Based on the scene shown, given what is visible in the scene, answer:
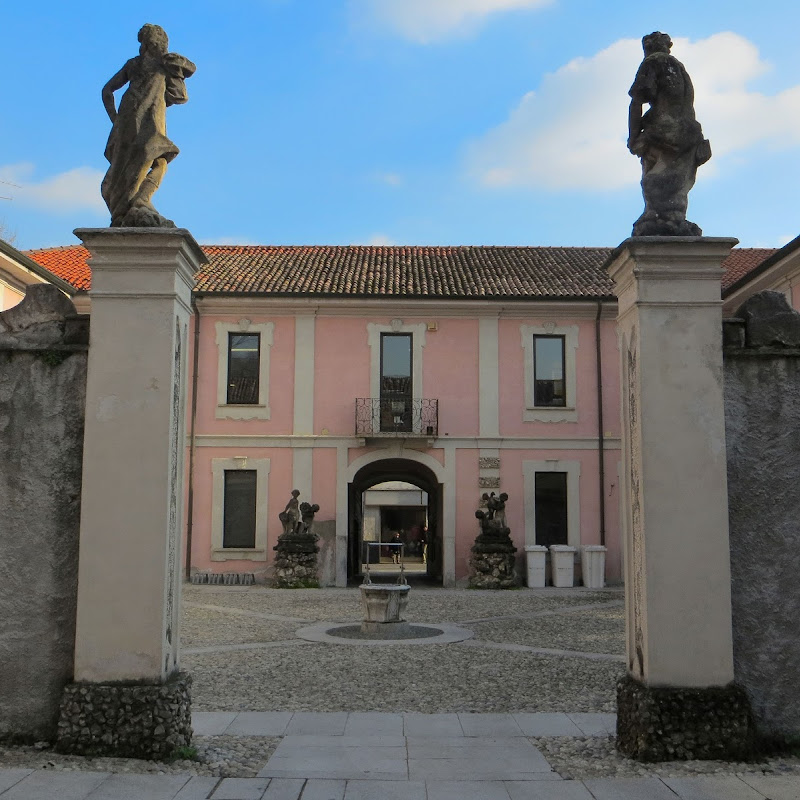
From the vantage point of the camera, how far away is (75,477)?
5445 mm

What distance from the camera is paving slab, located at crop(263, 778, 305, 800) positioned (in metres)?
4.55

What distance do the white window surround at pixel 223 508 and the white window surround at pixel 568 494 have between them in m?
6.28

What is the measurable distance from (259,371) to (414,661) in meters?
12.6

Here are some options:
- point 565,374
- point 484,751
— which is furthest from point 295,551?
point 484,751

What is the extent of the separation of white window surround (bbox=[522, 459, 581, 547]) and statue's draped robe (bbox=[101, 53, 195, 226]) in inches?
632

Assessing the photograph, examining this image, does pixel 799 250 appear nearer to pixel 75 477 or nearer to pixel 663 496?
pixel 663 496

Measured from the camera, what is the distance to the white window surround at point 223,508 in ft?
66.4

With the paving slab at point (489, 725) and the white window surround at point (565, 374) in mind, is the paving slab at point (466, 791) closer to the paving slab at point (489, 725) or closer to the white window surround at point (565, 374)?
the paving slab at point (489, 725)

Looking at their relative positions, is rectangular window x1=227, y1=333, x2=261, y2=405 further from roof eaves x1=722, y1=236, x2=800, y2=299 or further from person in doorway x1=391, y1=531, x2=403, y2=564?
person in doorway x1=391, y1=531, x2=403, y2=564

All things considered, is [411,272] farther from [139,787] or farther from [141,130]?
[139,787]

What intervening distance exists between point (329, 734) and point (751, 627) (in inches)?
114

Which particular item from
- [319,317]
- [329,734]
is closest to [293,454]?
[319,317]

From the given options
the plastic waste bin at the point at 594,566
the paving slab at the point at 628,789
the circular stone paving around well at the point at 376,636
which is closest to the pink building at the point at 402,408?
the plastic waste bin at the point at 594,566

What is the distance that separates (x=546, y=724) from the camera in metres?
6.30
